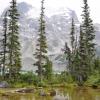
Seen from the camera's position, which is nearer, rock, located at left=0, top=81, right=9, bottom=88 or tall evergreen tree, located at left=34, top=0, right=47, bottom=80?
rock, located at left=0, top=81, right=9, bottom=88

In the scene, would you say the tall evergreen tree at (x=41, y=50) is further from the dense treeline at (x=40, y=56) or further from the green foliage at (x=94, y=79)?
the green foliage at (x=94, y=79)

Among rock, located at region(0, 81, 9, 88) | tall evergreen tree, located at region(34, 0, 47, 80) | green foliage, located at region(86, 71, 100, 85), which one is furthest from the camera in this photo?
Result: tall evergreen tree, located at region(34, 0, 47, 80)

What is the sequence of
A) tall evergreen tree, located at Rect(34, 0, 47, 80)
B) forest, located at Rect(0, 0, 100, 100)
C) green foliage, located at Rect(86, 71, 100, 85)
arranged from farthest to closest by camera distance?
1. tall evergreen tree, located at Rect(34, 0, 47, 80)
2. forest, located at Rect(0, 0, 100, 100)
3. green foliage, located at Rect(86, 71, 100, 85)

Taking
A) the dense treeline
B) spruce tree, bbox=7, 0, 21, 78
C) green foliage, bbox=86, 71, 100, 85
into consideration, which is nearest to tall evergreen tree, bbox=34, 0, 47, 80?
the dense treeline

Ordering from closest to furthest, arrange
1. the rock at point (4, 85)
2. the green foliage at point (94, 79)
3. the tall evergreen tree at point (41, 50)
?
the rock at point (4, 85)
the green foliage at point (94, 79)
the tall evergreen tree at point (41, 50)

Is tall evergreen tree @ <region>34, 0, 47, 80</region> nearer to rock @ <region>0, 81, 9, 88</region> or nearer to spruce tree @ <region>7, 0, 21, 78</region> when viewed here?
spruce tree @ <region>7, 0, 21, 78</region>

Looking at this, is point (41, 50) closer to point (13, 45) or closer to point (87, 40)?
point (13, 45)

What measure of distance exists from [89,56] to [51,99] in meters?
35.2

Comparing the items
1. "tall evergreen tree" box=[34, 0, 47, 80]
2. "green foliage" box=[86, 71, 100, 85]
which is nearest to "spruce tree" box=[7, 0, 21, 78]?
"tall evergreen tree" box=[34, 0, 47, 80]

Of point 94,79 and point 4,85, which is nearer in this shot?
point 4,85

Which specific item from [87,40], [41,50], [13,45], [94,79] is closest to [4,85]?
[13,45]

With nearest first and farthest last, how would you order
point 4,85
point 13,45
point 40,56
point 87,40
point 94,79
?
point 4,85 → point 94,79 → point 13,45 → point 40,56 → point 87,40

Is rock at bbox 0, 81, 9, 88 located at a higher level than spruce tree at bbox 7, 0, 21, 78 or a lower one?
lower

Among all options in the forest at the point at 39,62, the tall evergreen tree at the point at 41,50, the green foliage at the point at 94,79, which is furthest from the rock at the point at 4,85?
the green foliage at the point at 94,79
